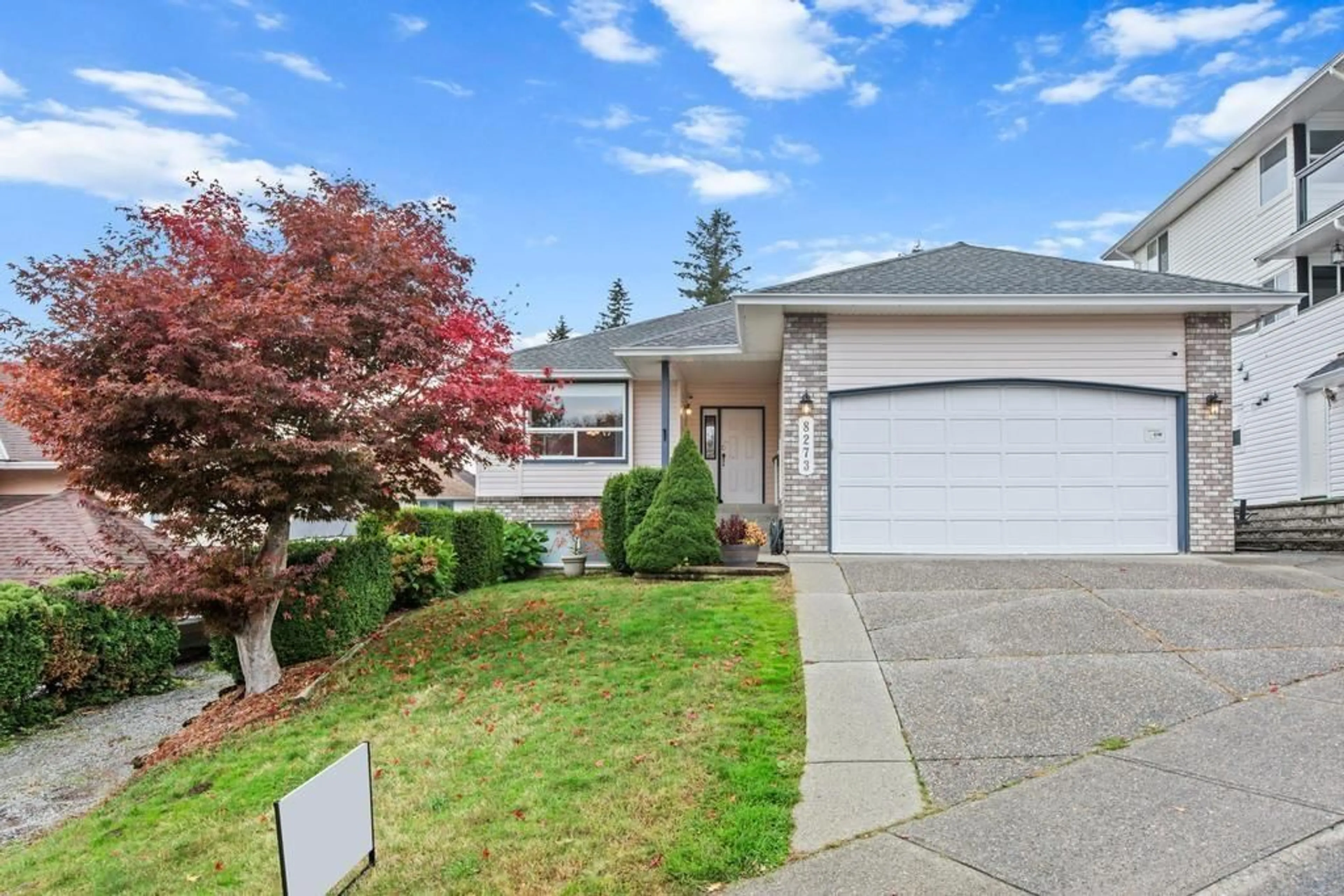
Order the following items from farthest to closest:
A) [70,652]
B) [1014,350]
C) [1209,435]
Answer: [1014,350], [1209,435], [70,652]

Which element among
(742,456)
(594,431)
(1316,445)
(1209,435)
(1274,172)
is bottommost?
(742,456)

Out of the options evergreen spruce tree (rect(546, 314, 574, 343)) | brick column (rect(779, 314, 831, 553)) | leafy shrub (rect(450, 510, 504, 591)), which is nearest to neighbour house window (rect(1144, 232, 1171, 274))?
brick column (rect(779, 314, 831, 553))

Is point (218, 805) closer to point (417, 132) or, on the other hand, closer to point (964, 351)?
point (964, 351)

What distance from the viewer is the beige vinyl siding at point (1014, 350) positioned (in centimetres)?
1177

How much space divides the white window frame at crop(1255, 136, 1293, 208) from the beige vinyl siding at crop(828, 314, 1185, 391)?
7370 millimetres

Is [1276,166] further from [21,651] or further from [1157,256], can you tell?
[21,651]

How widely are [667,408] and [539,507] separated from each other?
3201mm

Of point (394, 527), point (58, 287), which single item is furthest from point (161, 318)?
point (394, 527)

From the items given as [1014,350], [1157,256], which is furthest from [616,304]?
[1014,350]

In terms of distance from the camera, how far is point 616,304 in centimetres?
5209

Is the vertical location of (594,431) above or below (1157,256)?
below

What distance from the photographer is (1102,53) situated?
632 inches

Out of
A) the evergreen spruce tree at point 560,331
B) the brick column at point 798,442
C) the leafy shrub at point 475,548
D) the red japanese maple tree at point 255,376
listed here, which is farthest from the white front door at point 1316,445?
the evergreen spruce tree at point 560,331

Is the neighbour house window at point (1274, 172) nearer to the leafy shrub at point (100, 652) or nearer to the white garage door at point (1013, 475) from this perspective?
the white garage door at point (1013, 475)
